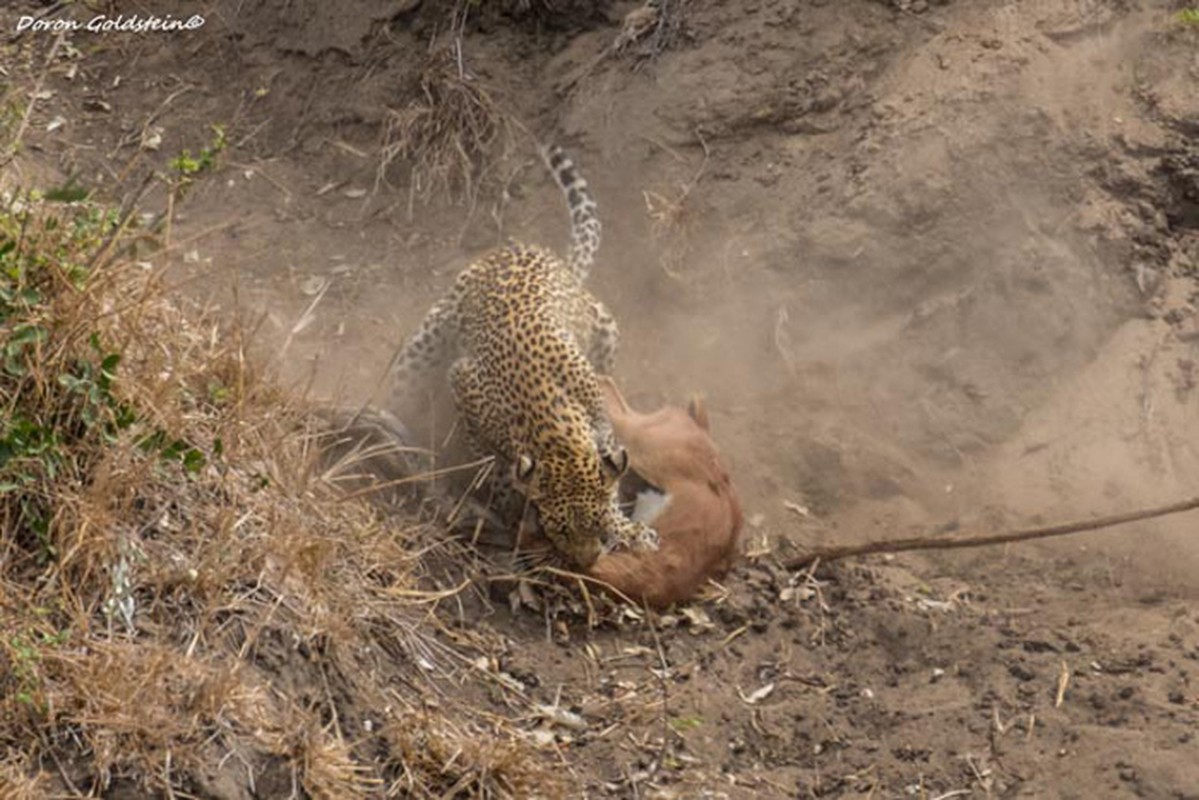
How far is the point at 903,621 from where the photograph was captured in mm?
7156

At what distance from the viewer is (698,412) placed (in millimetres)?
7836

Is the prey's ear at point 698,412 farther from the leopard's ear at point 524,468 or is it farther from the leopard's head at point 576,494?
the leopard's ear at point 524,468

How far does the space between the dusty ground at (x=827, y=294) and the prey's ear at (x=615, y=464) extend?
2.03 ft

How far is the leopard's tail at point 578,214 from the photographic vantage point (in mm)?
8773

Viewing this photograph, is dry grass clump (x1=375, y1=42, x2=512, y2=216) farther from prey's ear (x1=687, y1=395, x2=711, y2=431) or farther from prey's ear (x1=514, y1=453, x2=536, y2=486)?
prey's ear (x1=514, y1=453, x2=536, y2=486)

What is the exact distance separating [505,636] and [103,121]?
14.4 ft

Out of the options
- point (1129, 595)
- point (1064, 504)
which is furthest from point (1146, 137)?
point (1129, 595)

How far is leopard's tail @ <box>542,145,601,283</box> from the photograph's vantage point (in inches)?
345

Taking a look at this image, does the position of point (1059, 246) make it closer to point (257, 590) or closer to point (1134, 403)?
point (1134, 403)

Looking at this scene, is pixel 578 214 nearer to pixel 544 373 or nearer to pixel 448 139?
pixel 448 139

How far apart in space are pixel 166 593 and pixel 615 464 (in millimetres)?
2137
